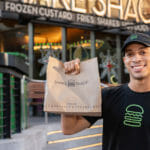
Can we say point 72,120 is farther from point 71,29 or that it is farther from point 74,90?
point 71,29

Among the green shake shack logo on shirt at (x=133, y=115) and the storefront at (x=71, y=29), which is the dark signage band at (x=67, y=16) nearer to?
the storefront at (x=71, y=29)

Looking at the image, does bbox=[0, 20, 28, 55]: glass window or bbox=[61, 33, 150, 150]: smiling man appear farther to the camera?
bbox=[0, 20, 28, 55]: glass window

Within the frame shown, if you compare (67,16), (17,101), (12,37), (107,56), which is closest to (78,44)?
(107,56)

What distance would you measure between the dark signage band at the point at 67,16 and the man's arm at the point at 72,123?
14.1m

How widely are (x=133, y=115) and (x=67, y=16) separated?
15824mm

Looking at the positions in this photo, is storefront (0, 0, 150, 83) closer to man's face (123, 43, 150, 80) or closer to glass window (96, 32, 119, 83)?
glass window (96, 32, 119, 83)

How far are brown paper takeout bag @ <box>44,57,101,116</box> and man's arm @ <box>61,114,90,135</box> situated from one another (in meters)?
0.13

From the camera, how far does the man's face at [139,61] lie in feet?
6.43

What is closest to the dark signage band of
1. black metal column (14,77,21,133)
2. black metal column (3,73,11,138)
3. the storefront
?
the storefront

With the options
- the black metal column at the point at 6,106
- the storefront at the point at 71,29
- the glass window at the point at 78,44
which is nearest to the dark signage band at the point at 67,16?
the storefront at the point at 71,29

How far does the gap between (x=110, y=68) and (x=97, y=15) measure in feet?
13.8

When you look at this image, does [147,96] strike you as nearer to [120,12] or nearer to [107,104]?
[107,104]

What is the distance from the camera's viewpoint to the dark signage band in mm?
15453

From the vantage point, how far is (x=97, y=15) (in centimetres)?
1892
